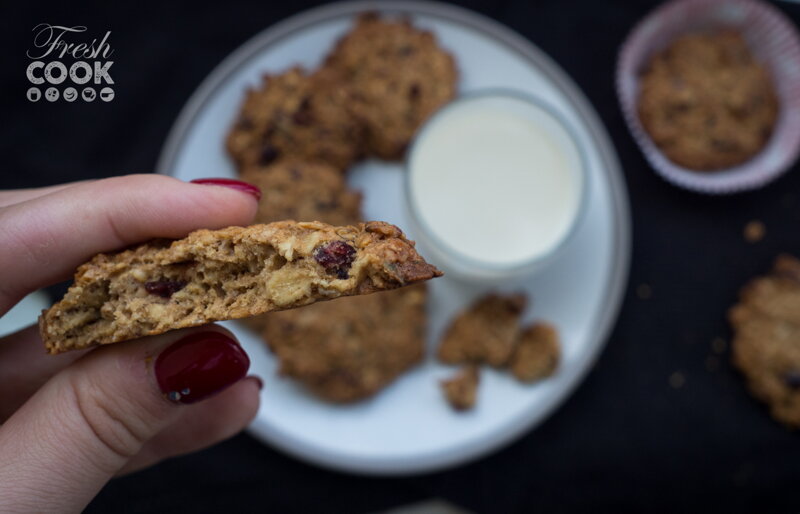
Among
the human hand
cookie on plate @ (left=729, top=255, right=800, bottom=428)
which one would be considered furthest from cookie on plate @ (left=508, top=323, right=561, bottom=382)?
the human hand

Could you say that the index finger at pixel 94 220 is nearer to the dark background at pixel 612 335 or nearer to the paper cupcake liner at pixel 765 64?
the dark background at pixel 612 335

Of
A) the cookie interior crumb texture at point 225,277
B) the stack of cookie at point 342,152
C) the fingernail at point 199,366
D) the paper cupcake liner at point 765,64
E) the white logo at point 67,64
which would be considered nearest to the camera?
the cookie interior crumb texture at point 225,277

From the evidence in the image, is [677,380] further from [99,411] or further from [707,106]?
[99,411]

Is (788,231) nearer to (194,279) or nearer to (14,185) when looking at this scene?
(194,279)

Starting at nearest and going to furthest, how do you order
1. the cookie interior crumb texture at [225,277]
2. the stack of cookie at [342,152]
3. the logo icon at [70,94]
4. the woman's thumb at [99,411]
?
1. the cookie interior crumb texture at [225,277]
2. the woman's thumb at [99,411]
3. the logo icon at [70,94]
4. the stack of cookie at [342,152]

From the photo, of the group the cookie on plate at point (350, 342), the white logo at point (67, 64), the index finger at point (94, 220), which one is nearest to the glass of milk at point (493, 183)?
the cookie on plate at point (350, 342)

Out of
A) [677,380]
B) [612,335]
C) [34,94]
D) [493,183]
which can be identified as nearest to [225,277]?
[493,183]
